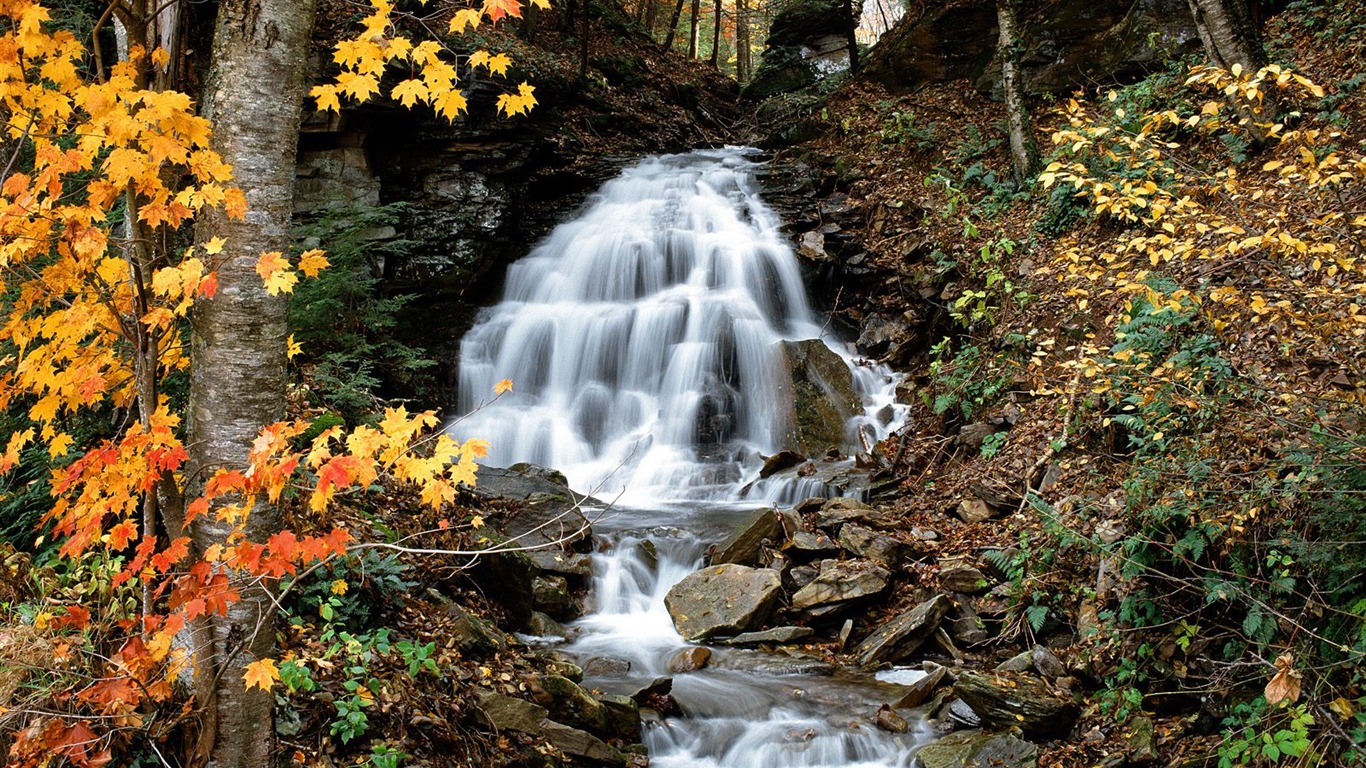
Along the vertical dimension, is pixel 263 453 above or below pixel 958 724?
above

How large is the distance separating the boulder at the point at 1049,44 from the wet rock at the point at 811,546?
8362 mm

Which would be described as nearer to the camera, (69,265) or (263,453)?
(263,453)

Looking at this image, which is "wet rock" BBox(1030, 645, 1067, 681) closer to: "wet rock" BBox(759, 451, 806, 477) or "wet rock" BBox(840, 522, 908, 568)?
"wet rock" BBox(840, 522, 908, 568)

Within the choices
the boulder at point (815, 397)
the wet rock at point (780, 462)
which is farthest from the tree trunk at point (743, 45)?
the wet rock at point (780, 462)

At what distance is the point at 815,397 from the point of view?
10.9 meters

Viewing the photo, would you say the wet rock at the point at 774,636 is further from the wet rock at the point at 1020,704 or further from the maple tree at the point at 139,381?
the maple tree at the point at 139,381

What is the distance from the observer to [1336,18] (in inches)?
378

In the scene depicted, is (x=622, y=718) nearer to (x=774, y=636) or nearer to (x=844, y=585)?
(x=774, y=636)

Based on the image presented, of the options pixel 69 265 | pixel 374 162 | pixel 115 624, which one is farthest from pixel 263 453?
pixel 374 162

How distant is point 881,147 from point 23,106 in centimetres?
1363

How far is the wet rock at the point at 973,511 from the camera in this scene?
7.75 metres

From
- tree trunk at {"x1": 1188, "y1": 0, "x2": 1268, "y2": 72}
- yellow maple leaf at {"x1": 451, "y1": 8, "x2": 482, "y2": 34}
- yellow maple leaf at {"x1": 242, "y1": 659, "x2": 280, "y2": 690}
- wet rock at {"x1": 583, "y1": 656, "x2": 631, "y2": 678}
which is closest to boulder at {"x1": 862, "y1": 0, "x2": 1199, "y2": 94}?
tree trunk at {"x1": 1188, "y1": 0, "x2": 1268, "y2": 72}

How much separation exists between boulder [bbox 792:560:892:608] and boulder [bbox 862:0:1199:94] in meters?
8.58

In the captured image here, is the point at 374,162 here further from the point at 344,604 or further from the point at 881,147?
the point at 344,604
